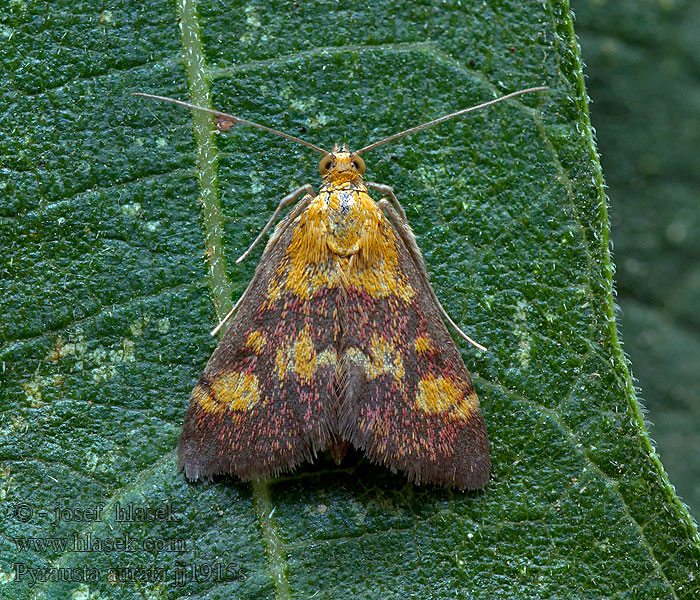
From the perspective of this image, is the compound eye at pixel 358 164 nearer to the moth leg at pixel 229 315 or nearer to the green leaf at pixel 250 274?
the green leaf at pixel 250 274

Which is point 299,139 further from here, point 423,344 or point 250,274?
point 423,344

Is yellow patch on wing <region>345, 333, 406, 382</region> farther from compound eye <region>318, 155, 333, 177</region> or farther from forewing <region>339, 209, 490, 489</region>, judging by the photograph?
compound eye <region>318, 155, 333, 177</region>

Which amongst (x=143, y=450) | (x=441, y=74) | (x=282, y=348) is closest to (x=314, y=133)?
(x=441, y=74)

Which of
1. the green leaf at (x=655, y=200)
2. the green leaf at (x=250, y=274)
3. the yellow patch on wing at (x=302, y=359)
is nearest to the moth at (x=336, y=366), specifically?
the yellow patch on wing at (x=302, y=359)

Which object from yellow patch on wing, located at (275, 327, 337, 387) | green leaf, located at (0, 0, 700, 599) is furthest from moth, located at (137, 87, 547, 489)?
green leaf, located at (0, 0, 700, 599)

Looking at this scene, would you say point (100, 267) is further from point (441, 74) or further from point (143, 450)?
point (441, 74)

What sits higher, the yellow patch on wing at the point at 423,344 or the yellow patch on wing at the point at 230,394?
the yellow patch on wing at the point at 423,344
